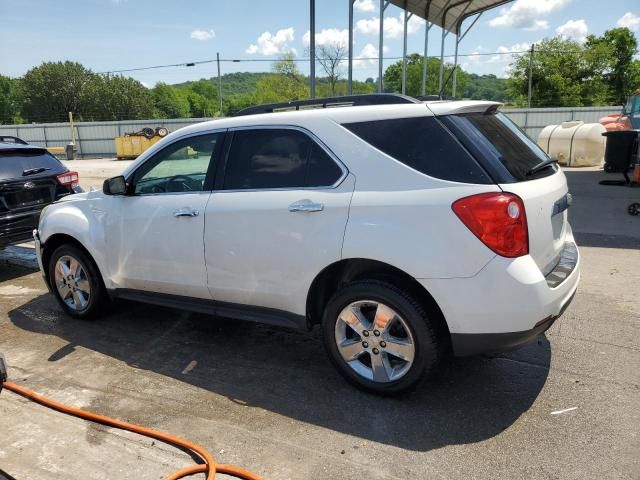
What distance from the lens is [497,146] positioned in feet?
10.2

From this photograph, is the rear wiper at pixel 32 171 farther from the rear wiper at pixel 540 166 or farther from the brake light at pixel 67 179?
the rear wiper at pixel 540 166

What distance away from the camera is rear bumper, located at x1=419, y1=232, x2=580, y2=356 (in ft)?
9.28

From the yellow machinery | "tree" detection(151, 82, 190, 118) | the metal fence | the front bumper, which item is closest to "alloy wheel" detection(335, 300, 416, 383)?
the front bumper

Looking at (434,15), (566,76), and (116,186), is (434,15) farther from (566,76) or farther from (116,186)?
(566,76)

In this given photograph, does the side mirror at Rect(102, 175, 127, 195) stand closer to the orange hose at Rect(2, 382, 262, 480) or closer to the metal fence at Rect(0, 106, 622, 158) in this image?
the orange hose at Rect(2, 382, 262, 480)

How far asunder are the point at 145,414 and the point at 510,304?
232 centimetres

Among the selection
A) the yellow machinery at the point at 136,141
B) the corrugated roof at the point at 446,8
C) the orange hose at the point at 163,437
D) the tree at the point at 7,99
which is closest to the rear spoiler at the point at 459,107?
the orange hose at the point at 163,437

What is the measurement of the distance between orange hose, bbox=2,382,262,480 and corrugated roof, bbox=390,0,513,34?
16137 millimetres

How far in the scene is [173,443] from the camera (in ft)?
9.80

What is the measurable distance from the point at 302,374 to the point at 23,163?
4834mm

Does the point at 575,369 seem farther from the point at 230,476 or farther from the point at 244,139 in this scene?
the point at 244,139

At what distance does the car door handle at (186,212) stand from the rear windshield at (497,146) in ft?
6.19

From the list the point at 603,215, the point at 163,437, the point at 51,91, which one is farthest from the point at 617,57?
the point at 51,91

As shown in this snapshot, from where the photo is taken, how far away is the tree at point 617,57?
5967cm
